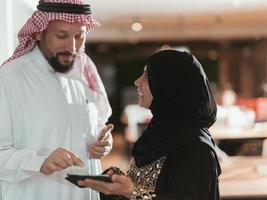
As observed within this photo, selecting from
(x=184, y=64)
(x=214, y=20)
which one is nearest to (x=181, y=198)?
(x=184, y=64)

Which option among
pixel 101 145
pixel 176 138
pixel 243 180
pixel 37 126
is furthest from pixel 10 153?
pixel 243 180

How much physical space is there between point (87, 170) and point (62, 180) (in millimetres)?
138

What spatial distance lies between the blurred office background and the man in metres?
0.75

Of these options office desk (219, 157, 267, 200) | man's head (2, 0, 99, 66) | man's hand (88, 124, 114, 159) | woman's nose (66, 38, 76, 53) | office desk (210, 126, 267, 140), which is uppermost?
man's head (2, 0, 99, 66)

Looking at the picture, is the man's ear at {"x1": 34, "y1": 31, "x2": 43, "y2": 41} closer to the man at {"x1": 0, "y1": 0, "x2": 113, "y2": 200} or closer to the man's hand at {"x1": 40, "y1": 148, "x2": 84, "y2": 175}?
the man at {"x1": 0, "y1": 0, "x2": 113, "y2": 200}

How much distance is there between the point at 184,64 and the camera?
2078 millimetres

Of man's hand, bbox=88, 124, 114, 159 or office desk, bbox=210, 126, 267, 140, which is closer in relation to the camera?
man's hand, bbox=88, 124, 114, 159

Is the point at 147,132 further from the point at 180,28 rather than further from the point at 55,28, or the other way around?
the point at 180,28

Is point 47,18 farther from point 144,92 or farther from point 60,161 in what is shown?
point 60,161

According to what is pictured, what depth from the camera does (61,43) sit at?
232 cm

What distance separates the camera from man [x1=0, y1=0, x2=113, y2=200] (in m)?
2.26

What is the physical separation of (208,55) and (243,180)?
10.7m

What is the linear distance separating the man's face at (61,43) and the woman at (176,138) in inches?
14.1

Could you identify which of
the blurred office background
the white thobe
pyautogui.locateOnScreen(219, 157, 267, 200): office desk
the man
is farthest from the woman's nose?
pyautogui.locateOnScreen(219, 157, 267, 200): office desk
